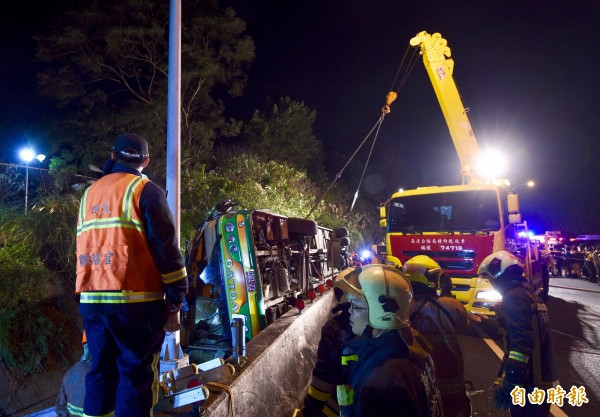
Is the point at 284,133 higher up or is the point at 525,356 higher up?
the point at 284,133

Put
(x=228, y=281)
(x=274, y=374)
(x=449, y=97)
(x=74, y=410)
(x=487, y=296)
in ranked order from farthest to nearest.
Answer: (x=449, y=97), (x=487, y=296), (x=228, y=281), (x=274, y=374), (x=74, y=410)

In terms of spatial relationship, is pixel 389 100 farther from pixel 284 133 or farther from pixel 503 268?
pixel 284 133

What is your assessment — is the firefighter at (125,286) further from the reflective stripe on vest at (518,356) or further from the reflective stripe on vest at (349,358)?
the reflective stripe on vest at (518,356)

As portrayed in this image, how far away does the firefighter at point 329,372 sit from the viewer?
219cm

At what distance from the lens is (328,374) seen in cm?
229

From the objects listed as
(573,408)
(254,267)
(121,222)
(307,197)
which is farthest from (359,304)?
(307,197)

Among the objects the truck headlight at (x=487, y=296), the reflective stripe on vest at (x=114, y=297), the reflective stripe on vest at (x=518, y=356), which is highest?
the reflective stripe on vest at (x=114, y=297)

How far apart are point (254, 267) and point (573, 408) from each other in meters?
4.18

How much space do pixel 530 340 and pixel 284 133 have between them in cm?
2232

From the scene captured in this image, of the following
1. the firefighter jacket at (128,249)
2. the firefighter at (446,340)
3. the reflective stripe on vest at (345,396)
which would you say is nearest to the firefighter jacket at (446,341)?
the firefighter at (446,340)

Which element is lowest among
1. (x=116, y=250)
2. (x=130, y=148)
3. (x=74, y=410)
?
(x=74, y=410)

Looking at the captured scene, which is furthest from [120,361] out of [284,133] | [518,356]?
[284,133]

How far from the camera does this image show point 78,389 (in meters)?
2.58

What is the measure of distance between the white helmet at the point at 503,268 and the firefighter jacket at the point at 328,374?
1843 millimetres
